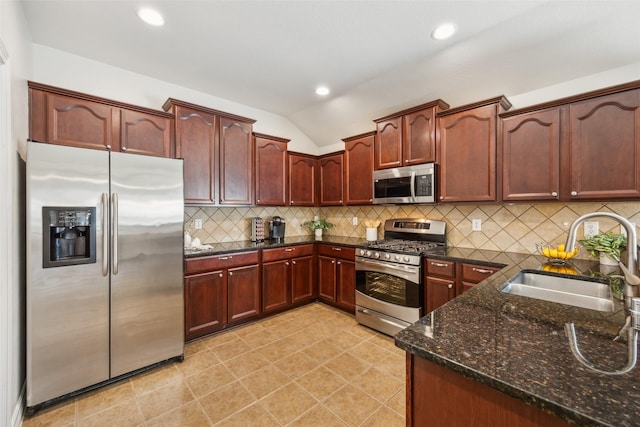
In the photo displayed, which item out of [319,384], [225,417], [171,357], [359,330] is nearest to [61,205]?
[171,357]

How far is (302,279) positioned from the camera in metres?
3.67

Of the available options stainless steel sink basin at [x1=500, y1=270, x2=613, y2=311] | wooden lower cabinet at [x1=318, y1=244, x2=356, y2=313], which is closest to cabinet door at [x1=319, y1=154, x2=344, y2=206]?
wooden lower cabinet at [x1=318, y1=244, x2=356, y2=313]

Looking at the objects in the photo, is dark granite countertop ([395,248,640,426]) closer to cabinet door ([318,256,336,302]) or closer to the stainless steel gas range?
the stainless steel gas range

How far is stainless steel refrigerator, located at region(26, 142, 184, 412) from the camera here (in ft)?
5.96

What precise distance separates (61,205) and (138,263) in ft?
2.10

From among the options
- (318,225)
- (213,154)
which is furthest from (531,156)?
(213,154)

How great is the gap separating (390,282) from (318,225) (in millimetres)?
1595

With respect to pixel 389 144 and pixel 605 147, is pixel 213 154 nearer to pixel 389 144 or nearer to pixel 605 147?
pixel 389 144

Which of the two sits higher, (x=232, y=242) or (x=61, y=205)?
(x=61, y=205)

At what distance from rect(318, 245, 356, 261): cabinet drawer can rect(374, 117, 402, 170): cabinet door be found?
110cm

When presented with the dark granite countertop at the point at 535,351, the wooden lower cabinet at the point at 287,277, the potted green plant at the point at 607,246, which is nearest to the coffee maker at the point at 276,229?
the wooden lower cabinet at the point at 287,277

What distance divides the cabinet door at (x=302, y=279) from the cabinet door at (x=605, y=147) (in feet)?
9.25

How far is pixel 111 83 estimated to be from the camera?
275 cm

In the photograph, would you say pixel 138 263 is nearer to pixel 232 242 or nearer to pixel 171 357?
pixel 171 357
